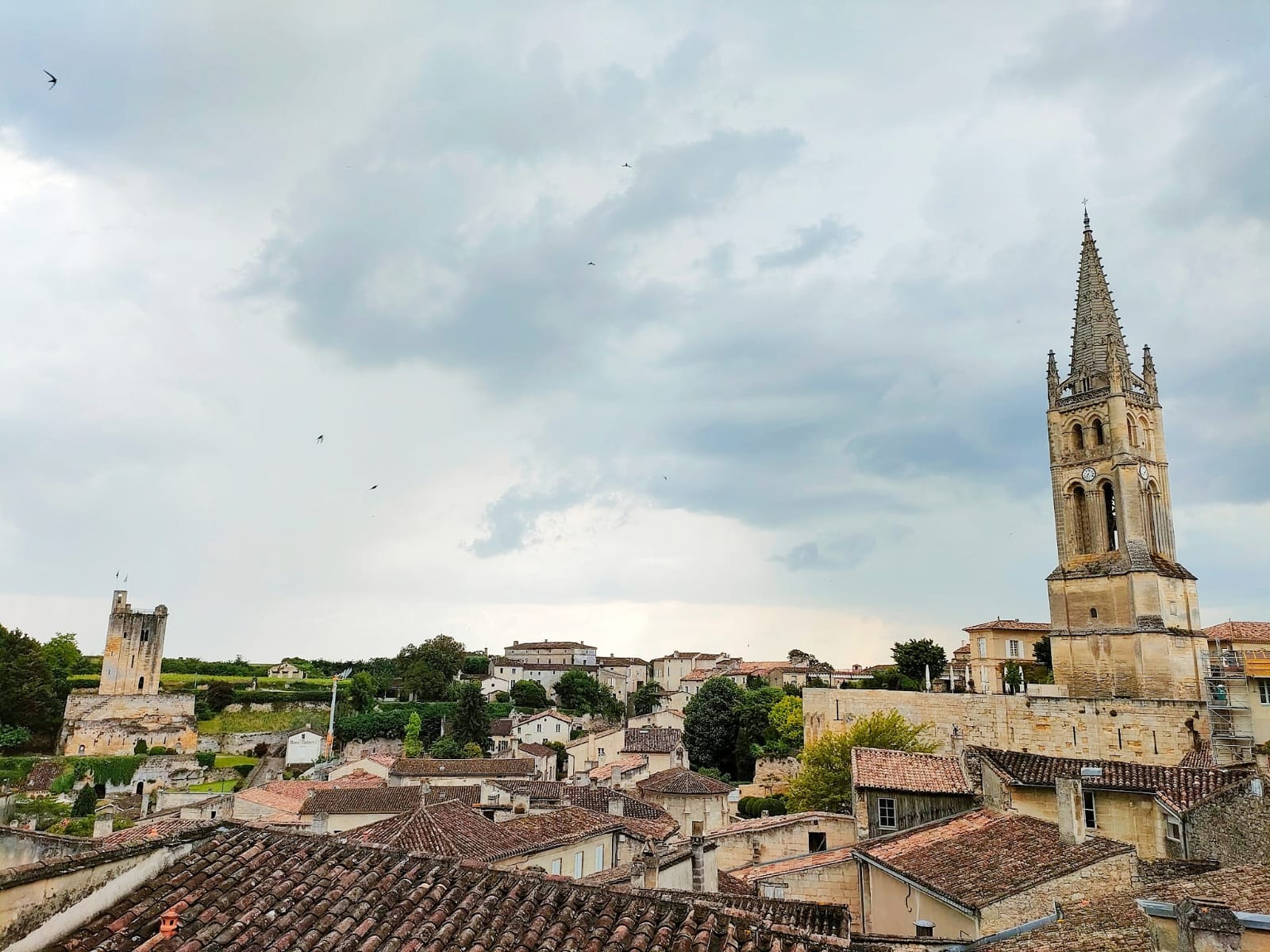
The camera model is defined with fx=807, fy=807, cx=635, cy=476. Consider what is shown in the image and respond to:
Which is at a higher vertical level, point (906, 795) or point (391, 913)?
point (391, 913)

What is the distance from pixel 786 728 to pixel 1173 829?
125 feet

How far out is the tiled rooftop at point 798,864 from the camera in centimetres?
2191

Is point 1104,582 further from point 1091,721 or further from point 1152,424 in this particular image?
point 1152,424

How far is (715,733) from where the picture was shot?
6206 centimetres

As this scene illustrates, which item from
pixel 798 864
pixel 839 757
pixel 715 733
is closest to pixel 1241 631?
pixel 839 757

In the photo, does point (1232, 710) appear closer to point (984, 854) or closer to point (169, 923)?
point (984, 854)

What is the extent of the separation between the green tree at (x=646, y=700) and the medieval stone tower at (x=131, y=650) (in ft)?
178

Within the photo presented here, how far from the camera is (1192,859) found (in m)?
17.0

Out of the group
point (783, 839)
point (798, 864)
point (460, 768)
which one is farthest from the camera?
point (460, 768)

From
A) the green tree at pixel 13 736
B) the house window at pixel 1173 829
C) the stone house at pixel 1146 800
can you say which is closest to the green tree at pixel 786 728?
the stone house at pixel 1146 800

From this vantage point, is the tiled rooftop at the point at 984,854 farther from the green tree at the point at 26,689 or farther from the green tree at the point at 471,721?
the green tree at the point at 26,689

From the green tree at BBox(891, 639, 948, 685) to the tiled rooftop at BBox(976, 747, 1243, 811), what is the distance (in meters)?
43.6

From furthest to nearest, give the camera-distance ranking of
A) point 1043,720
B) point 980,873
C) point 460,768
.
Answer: point 460,768
point 1043,720
point 980,873

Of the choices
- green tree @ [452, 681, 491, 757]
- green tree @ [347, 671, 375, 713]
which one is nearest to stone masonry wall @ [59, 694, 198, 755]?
green tree @ [347, 671, 375, 713]
